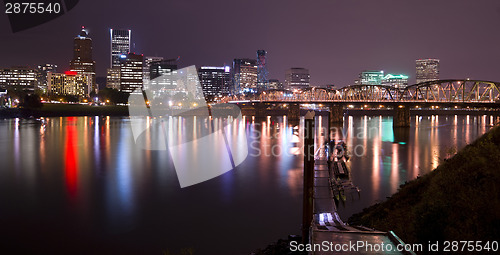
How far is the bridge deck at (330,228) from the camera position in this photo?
29.3ft

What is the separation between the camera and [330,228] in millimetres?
11195

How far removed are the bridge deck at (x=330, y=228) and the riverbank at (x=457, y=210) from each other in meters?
0.92

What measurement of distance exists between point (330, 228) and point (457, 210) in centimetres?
341

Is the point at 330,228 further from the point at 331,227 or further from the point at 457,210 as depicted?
the point at 457,210

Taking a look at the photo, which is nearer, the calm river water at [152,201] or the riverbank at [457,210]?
the riverbank at [457,210]

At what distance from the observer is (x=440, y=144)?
153 feet

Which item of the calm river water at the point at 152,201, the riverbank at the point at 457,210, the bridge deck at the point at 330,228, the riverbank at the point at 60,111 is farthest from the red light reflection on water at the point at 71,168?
the riverbank at the point at 60,111

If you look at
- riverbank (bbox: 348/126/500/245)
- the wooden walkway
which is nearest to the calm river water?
the wooden walkway

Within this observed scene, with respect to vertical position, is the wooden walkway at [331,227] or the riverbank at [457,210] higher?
the riverbank at [457,210]

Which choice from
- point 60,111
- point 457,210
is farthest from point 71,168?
point 60,111

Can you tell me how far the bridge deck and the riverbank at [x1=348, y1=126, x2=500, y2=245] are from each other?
0.92 metres

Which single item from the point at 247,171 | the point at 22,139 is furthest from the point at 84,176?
the point at 22,139

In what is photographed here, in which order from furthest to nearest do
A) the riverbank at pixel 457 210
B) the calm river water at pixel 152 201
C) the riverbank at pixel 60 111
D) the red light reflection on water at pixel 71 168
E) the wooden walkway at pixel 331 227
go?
the riverbank at pixel 60 111 → the red light reflection on water at pixel 71 168 → the calm river water at pixel 152 201 → the wooden walkway at pixel 331 227 → the riverbank at pixel 457 210

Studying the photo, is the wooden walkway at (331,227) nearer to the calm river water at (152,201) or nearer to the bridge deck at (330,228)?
the bridge deck at (330,228)
